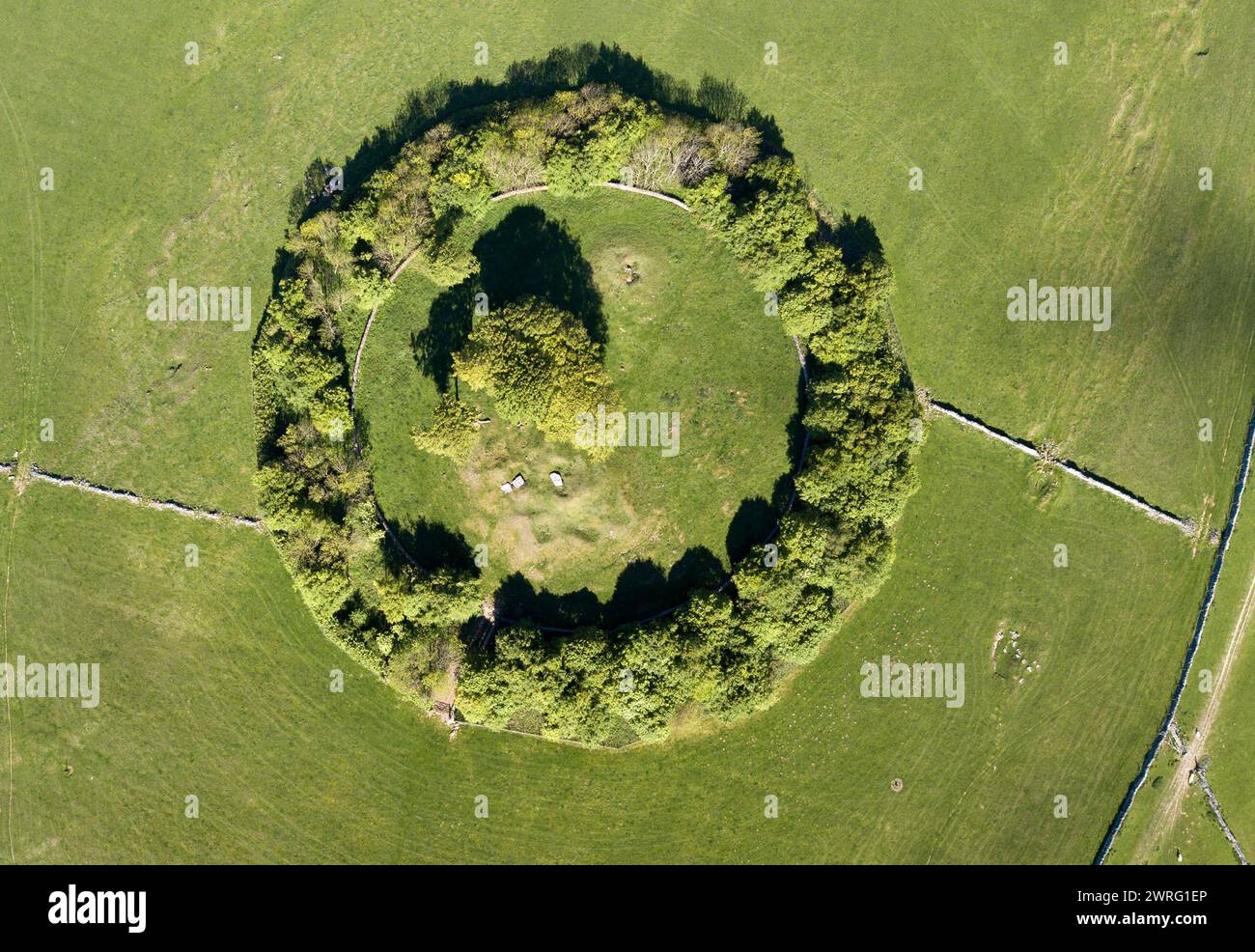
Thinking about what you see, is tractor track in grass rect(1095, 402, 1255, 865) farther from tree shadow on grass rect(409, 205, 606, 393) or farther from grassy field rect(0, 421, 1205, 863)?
tree shadow on grass rect(409, 205, 606, 393)

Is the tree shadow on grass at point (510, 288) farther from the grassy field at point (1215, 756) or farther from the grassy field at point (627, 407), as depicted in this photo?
the grassy field at point (1215, 756)

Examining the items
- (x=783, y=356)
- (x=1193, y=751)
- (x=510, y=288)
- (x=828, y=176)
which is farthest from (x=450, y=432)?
(x=1193, y=751)

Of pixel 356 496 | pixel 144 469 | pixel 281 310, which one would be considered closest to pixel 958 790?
pixel 356 496

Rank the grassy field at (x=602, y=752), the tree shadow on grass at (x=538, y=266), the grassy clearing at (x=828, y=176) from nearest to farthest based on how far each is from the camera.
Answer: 1. the grassy field at (x=602, y=752)
2. the tree shadow on grass at (x=538, y=266)
3. the grassy clearing at (x=828, y=176)

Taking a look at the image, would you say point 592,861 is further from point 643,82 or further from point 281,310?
point 643,82

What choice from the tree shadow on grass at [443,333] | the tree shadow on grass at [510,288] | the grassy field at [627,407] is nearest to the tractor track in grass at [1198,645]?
the grassy field at [627,407]

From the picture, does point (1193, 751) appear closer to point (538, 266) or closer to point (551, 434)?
point (551, 434)
